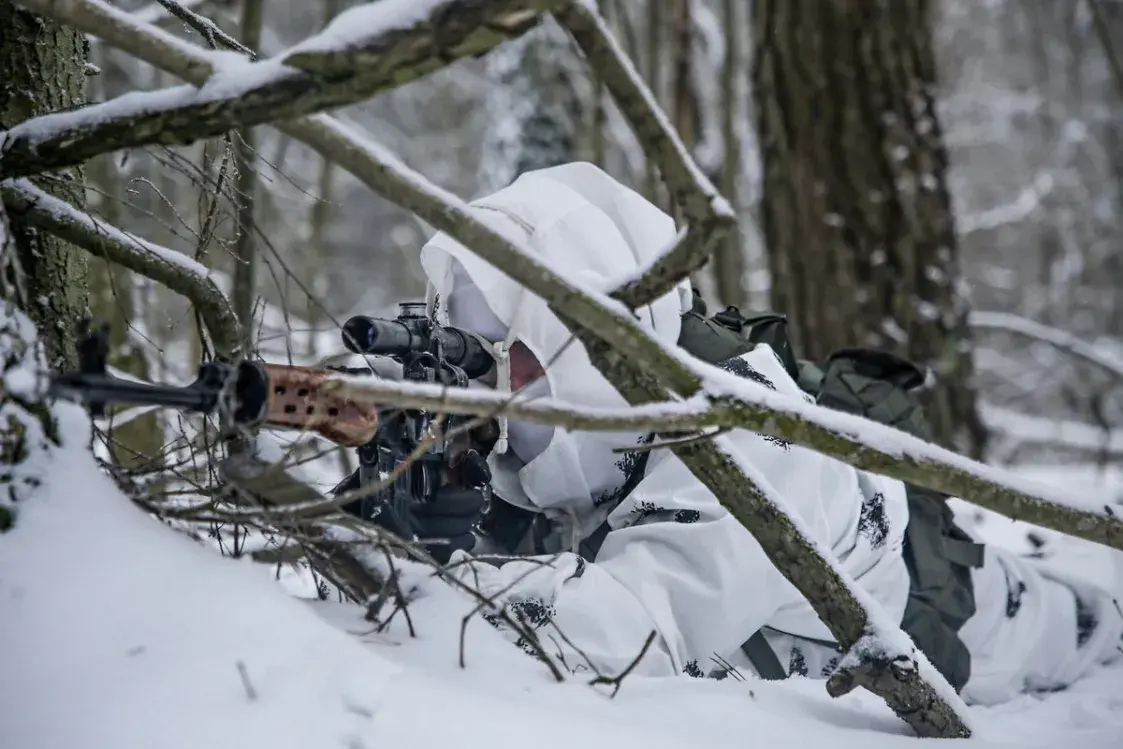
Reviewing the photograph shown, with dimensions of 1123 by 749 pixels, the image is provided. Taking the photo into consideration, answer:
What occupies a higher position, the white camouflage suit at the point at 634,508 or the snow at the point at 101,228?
the snow at the point at 101,228

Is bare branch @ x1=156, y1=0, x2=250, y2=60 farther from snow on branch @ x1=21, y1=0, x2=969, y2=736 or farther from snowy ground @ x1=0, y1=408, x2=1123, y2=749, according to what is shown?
snowy ground @ x1=0, y1=408, x2=1123, y2=749

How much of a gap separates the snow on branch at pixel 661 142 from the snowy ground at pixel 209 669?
1.61 ft

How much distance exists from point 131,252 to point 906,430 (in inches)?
60.1

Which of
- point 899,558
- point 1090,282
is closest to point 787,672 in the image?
point 899,558

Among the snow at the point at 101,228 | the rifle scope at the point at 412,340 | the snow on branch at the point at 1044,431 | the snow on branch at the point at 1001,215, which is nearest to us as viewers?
the snow at the point at 101,228

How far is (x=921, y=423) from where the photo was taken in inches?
86.0

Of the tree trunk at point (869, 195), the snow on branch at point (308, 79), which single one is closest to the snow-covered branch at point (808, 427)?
the snow on branch at point (308, 79)

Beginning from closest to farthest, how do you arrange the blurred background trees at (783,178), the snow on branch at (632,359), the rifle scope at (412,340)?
the snow on branch at (632,359) < the rifle scope at (412,340) < the blurred background trees at (783,178)

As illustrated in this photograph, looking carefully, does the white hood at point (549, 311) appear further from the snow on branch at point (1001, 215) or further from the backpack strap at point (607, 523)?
the snow on branch at point (1001, 215)

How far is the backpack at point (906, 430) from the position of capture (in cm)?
188

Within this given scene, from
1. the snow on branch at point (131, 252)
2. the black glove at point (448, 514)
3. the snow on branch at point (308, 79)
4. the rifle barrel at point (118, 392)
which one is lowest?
the black glove at point (448, 514)

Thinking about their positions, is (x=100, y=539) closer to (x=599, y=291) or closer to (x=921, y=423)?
(x=599, y=291)

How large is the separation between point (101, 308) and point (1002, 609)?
9.20ft

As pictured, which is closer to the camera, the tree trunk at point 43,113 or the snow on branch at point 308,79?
the snow on branch at point 308,79
